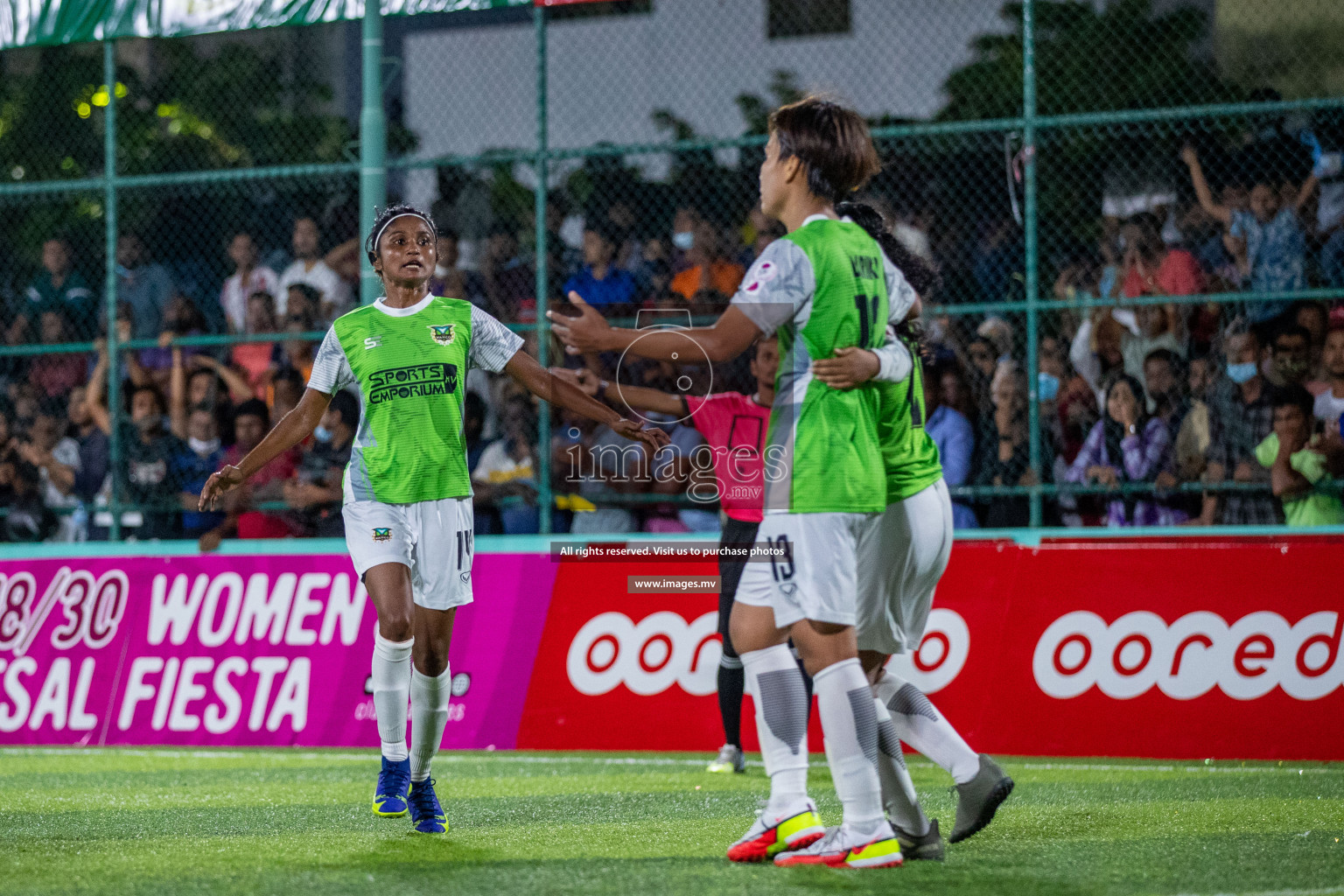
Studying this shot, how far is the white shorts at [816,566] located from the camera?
4758 mm

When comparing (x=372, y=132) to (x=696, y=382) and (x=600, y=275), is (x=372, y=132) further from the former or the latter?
(x=696, y=382)

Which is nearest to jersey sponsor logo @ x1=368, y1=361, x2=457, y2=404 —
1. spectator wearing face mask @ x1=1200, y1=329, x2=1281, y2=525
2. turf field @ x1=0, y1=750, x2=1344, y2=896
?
turf field @ x1=0, y1=750, x2=1344, y2=896

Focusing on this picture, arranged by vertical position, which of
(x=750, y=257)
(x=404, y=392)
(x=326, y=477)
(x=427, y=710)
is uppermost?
(x=750, y=257)

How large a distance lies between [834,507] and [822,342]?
19.6 inches

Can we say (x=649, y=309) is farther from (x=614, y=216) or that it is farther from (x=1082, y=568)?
(x=1082, y=568)

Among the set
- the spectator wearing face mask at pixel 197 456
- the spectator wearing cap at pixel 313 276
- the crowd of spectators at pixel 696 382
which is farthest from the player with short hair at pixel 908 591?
the spectator wearing face mask at pixel 197 456

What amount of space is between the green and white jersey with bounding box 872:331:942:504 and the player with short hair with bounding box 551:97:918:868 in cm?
9

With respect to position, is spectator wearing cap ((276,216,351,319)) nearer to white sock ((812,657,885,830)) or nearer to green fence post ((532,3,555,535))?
green fence post ((532,3,555,535))

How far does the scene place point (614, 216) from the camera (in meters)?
11.3

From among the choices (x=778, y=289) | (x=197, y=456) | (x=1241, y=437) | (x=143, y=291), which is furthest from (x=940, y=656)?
(x=143, y=291)

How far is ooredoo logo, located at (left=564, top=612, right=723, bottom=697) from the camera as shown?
929 cm

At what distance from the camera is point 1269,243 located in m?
9.80

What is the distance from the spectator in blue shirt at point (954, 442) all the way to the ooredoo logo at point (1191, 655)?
1.34 meters

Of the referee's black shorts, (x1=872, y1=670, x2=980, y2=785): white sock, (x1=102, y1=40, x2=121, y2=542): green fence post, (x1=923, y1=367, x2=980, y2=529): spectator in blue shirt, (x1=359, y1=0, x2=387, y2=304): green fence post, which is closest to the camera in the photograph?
(x1=872, y1=670, x2=980, y2=785): white sock
